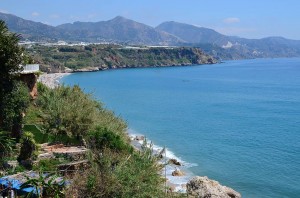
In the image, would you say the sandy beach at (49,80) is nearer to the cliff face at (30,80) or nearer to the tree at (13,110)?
the cliff face at (30,80)

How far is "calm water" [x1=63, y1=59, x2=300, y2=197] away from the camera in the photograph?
1630 inches

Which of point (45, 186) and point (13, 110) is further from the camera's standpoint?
point (13, 110)

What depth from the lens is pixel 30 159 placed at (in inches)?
960

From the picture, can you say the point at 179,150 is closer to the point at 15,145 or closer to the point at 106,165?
the point at 15,145

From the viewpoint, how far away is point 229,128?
215 feet

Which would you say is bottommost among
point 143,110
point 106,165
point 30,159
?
point 143,110

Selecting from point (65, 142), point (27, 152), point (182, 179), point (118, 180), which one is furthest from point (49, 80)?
point (118, 180)

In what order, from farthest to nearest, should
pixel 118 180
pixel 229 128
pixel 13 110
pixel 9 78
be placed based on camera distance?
pixel 229 128 < pixel 13 110 < pixel 9 78 < pixel 118 180

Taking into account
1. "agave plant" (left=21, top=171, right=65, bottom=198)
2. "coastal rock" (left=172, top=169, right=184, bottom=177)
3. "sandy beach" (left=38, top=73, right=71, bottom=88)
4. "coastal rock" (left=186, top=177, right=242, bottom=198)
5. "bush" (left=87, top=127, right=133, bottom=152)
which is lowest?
"sandy beach" (left=38, top=73, right=71, bottom=88)

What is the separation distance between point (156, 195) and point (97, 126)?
45.8 ft

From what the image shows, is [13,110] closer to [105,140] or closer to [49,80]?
[105,140]

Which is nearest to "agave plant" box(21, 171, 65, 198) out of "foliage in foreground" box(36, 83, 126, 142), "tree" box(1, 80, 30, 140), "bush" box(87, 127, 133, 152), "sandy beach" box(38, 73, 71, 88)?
"bush" box(87, 127, 133, 152)

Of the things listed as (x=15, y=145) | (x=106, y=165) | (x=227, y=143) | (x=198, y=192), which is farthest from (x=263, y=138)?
(x=106, y=165)

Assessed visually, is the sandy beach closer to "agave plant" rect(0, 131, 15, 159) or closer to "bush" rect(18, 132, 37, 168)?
"agave plant" rect(0, 131, 15, 159)
